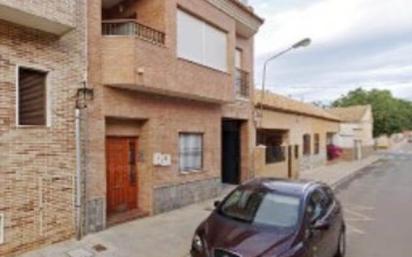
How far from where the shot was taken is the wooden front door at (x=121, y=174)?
12.1 metres

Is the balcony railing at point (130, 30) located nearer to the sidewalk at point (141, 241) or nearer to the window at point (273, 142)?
the sidewalk at point (141, 241)

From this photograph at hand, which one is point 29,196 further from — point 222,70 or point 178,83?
point 222,70

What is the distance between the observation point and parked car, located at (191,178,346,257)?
23.2 ft

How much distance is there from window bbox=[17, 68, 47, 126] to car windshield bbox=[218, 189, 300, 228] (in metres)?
3.87

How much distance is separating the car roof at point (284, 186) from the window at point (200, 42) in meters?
5.71

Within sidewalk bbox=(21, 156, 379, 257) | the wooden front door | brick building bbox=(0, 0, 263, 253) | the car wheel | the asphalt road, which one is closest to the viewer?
brick building bbox=(0, 0, 263, 253)

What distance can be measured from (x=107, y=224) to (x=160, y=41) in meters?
4.86

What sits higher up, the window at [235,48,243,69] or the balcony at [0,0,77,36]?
the window at [235,48,243,69]

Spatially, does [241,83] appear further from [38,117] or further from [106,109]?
[38,117]

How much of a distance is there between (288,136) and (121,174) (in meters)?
16.4

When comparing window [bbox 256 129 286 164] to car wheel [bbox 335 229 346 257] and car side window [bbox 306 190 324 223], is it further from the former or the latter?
car side window [bbox 306 190 324 223]

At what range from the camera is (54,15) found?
8867mm

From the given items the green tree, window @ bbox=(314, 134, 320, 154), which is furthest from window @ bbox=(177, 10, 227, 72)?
the green tree

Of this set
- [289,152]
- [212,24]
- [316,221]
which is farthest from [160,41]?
[289,152]
